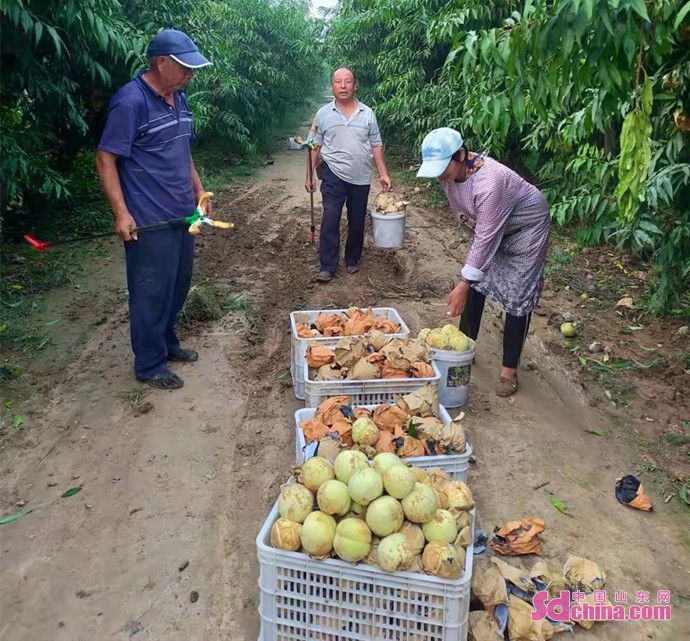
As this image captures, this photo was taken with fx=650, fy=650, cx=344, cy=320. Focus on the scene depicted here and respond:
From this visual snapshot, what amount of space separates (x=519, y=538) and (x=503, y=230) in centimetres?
169

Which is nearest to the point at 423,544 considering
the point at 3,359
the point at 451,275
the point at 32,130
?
the point at 3,359

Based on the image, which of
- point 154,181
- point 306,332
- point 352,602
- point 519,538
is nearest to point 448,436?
point 519,538

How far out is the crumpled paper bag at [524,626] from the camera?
223 cm

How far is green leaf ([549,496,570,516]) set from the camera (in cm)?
301

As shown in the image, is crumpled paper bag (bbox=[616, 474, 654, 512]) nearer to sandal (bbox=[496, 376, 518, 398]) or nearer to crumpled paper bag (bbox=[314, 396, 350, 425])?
sandal (bbox=[496, 376, 518, 398])

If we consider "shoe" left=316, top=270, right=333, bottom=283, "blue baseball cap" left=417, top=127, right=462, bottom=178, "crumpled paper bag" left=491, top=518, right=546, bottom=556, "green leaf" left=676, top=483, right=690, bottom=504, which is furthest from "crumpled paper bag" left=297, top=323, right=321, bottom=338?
"shoe" left=316, top=270, right=333, bottom=283

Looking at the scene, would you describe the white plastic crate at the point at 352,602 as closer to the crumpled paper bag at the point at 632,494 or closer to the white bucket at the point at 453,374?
the crumpled paper bag at the point at 632,494

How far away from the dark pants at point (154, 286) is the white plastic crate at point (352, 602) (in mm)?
2065

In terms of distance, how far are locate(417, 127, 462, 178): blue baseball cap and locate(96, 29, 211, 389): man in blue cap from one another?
1326mm

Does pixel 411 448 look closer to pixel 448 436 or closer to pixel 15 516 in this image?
pixel 448 436

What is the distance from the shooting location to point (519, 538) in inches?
107

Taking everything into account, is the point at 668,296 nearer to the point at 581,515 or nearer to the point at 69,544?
the point at 581,515

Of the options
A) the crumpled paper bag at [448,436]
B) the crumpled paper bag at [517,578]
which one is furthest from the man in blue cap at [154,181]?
the crumpled paper bag at [517,578]

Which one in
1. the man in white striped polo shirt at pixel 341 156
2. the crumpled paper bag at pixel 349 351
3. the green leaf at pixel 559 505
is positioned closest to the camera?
the green leaf at pixel 559 505
